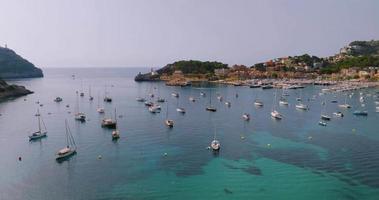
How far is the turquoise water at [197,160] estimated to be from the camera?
36938 millimetres

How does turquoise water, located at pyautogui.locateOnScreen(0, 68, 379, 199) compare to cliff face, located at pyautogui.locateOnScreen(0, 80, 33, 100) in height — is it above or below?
below

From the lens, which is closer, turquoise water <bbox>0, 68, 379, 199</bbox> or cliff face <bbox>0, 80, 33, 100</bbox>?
turquoise water <bbox>0, 68, 379, 199</bbox>

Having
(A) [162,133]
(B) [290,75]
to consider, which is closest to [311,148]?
(A) [162,133]

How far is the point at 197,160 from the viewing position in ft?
154

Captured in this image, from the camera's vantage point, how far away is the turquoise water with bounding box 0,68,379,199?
3694 centimetres

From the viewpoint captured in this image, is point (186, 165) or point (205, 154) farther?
point (205, 154)

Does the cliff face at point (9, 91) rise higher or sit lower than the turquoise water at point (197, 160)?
higher

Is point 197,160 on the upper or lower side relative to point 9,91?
lower

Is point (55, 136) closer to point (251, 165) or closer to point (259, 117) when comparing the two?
point (251, 165)

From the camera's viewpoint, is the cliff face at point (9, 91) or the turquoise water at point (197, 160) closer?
the turquoise water at point (197, 160)

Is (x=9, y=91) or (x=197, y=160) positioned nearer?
(x=197, y=160)

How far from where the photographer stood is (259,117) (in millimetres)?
80875

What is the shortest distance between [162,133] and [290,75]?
486ft

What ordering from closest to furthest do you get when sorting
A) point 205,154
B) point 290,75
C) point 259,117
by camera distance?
point 205,154
point 259,117
point 290,75
